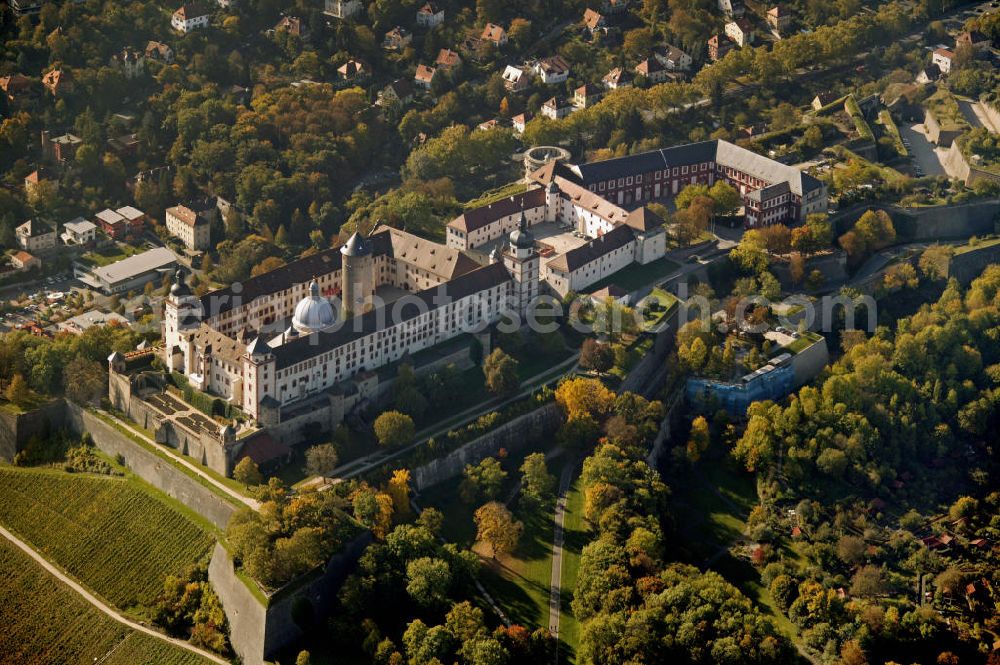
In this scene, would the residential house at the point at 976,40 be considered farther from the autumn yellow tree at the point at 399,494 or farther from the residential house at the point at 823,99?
the autumn yellow tree at the point at 399,494

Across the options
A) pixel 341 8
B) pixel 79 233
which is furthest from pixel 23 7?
pixel 79 233

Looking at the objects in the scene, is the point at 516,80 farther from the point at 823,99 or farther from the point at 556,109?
the point at 823,99

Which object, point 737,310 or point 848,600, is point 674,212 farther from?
point 848,600

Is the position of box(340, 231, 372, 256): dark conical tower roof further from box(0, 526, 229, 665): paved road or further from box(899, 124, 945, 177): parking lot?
box(899, 124, 945, 177): parking lot

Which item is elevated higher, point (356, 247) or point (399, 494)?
point (356, 247)

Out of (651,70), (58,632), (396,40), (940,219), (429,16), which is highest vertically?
(429,16)

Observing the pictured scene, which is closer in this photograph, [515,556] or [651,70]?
[515,556]
